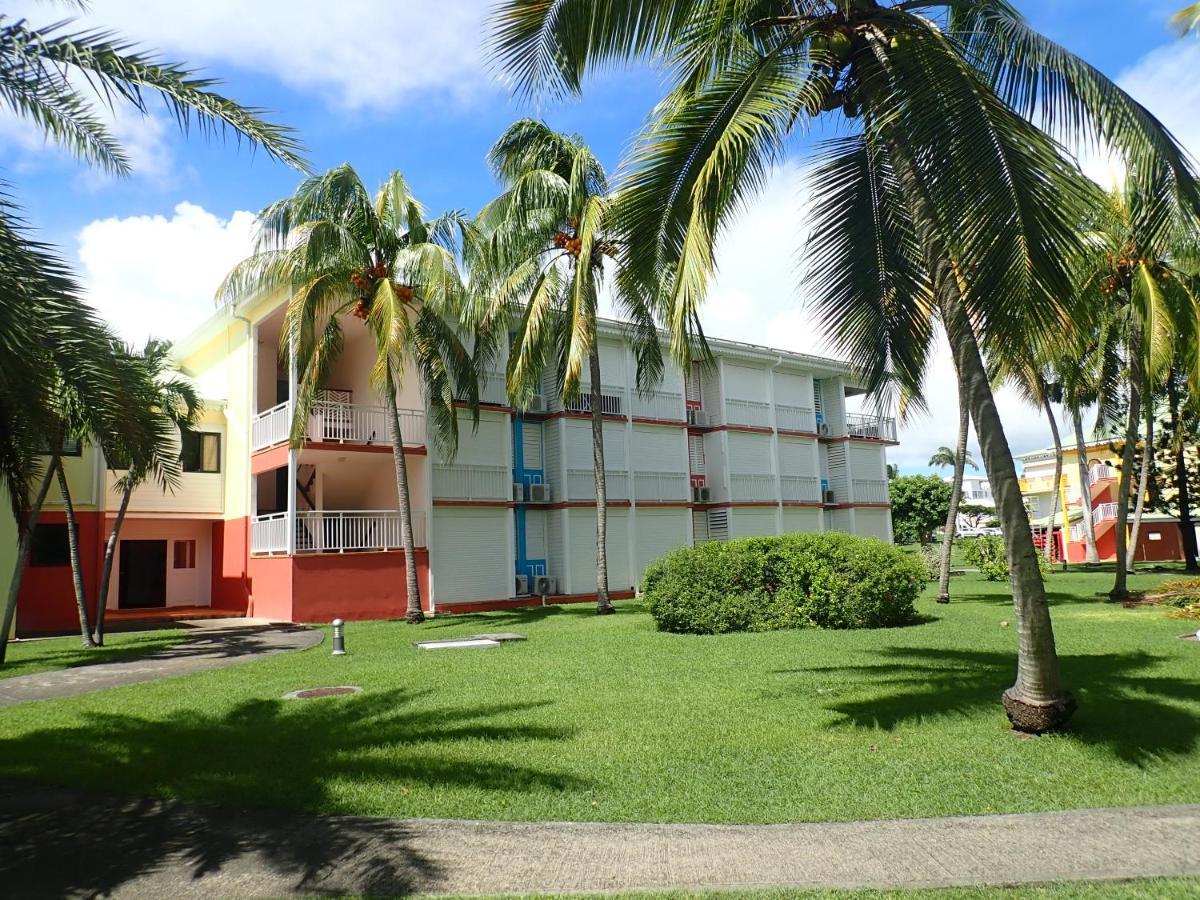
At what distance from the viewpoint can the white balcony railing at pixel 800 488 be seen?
103ft

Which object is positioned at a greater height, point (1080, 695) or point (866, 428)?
point (866, 428)

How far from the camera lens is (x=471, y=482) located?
75.0 ft

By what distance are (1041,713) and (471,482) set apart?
17861 mm

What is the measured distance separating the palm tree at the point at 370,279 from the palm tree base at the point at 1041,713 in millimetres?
13178

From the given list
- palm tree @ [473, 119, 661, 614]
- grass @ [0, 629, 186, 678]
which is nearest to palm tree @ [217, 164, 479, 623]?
palm tree @ [473, 119, 661, 614]

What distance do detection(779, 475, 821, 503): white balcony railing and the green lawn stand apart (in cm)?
1941

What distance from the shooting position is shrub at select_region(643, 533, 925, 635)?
47.2 ft

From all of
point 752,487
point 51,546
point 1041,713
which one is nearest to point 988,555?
point 752,487

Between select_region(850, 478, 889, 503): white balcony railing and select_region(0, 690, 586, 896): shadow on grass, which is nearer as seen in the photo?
select_region(0, 690, 586, 896): shadow on grass

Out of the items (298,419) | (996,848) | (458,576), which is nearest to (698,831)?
(996,848)

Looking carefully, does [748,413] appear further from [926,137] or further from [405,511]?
[926,137]

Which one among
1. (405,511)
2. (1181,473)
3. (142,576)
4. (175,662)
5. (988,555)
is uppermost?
(1181,473)

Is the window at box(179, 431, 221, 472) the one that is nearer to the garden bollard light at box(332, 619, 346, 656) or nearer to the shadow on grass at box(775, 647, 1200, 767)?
the garden bollard light at box(332, 619, 346, 656)

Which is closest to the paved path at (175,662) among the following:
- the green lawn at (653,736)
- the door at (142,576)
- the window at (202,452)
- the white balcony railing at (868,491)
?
the green lawn at (653,736)
